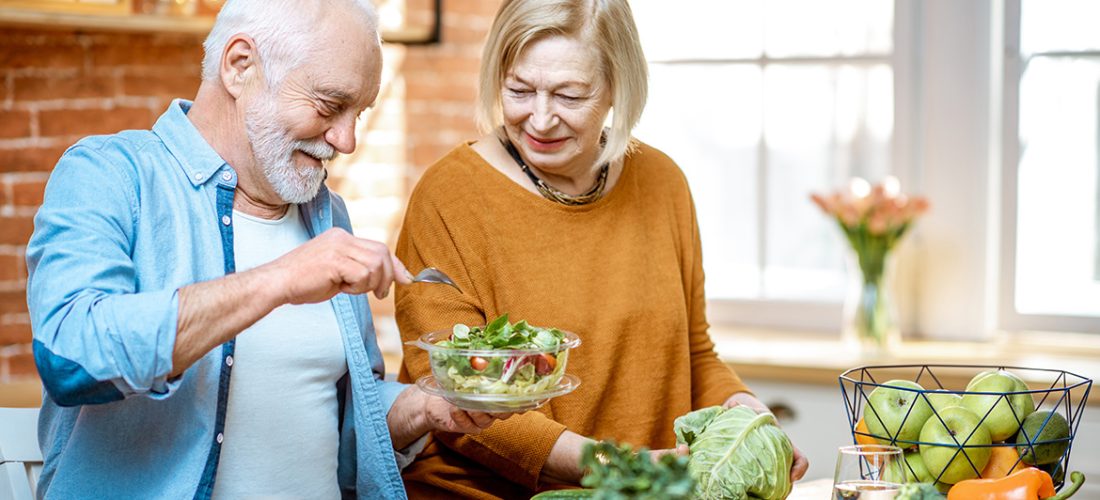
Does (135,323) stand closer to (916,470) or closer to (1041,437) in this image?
(916,470)

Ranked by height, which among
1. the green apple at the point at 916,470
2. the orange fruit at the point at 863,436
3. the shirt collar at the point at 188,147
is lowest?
the green apple at the point at 916,470

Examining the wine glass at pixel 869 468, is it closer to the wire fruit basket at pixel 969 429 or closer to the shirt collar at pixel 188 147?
the wire fruit basket at pixel 969 429

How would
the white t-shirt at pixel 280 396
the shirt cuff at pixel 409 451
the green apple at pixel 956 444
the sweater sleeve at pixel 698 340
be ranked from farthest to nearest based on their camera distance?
the sweater sleeve at pixel 698 340 < the shirt cuff at pixel 409 451 < the white t-shirt at pixel 280 396 < the green apple at pixel 956 444

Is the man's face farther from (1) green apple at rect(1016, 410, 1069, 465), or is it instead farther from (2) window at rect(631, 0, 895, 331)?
(2) window at rect(631, 0, 895, 331)

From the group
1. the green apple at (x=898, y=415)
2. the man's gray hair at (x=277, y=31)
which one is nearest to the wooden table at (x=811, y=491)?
the green apple at (x=898, y=415)

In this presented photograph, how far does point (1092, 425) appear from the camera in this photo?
2.95 meters

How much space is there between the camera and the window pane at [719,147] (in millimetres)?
3656

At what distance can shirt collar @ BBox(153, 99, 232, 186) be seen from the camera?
172 cm

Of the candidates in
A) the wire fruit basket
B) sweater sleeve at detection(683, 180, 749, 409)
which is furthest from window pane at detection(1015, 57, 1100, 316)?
the wire fruit basket

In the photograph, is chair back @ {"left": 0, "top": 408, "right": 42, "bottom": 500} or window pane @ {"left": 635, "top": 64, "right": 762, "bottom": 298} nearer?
chair back @ {"left": 0, "top": 408, "right": 42, "bottom": 500}

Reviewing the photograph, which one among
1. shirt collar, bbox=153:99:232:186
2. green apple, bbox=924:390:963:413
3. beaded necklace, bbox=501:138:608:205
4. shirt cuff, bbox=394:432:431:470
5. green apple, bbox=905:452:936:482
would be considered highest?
shirt collar, bbox=153:99:232:186

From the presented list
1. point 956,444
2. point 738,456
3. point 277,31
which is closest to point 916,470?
point 956,444

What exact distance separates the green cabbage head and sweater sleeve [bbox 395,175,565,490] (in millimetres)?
321

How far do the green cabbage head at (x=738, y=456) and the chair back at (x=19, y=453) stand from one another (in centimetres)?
94
